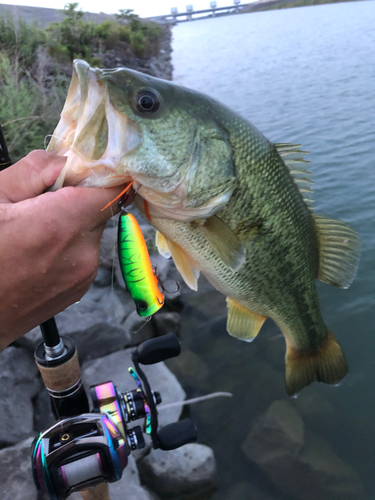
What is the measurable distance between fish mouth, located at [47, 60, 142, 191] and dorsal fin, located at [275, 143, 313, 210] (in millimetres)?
881

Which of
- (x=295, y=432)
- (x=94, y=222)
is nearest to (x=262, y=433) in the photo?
(x=295, y=432)

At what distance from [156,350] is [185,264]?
1.45 feet

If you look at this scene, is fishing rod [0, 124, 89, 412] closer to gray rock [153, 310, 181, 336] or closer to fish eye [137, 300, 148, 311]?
fish eye [137, 300, 148, 311]

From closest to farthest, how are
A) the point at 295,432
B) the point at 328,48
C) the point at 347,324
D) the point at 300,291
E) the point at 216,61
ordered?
the point at 300,291 < the point at 295,432 < the point at 347,324 < the point at 328,48 < the point at 216,61

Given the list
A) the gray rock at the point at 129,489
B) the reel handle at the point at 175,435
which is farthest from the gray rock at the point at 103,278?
the reel handle at the point at 175,435

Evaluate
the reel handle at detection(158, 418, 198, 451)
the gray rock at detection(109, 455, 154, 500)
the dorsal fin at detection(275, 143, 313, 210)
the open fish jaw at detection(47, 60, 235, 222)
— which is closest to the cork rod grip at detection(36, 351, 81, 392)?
the reel handle at detection(158, 418, 198, 451)

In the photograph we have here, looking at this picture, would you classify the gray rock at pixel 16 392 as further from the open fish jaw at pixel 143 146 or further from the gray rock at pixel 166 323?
the open fish jaw at pixel 143 146

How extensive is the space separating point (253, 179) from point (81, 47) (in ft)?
45.6

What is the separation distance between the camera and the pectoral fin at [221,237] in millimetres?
1631

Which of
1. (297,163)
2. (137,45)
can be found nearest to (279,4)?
(137,45)

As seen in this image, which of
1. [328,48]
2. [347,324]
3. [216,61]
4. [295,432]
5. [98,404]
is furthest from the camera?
[216,61]

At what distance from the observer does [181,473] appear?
2.55 meters

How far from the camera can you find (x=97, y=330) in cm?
339

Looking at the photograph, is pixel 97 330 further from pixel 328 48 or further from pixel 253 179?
pixel 328 48
